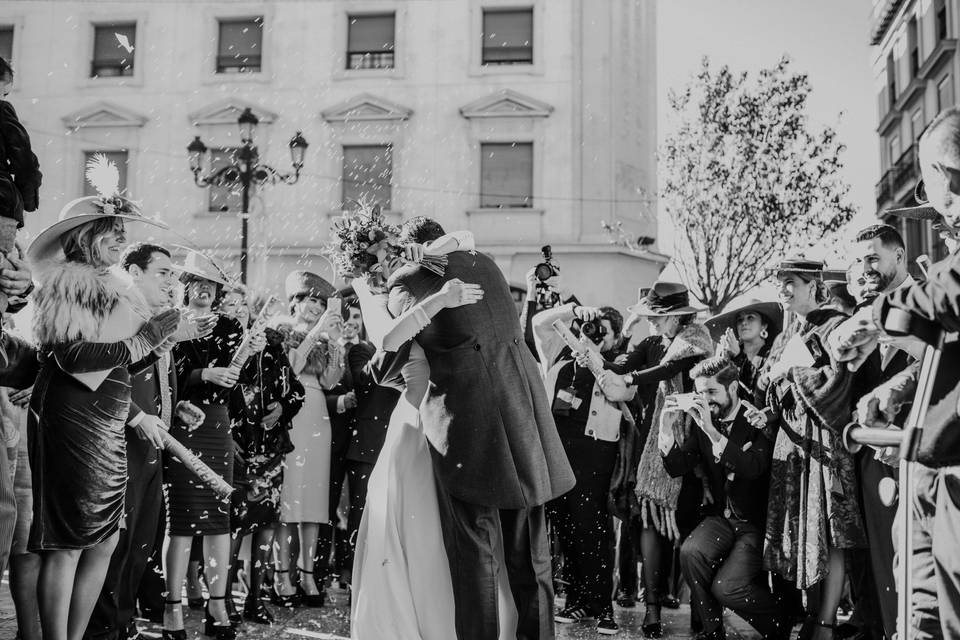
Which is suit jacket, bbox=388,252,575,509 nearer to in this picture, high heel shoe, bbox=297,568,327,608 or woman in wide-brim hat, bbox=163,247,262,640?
woman in wide-brim hat, bbox=163,247,262,640

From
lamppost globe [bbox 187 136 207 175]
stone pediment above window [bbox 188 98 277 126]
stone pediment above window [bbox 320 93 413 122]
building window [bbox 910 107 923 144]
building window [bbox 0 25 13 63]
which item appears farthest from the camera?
building window [bbox 910 107 923 144]

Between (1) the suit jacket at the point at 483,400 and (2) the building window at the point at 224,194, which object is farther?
(2) the building window at the point at 224,194

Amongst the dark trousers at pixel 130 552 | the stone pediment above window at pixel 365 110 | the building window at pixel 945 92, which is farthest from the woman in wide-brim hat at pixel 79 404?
the building window at pixel 945 92

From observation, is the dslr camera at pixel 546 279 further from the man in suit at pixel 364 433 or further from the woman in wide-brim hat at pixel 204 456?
the woman in wide-brim hat at pixel 204 456

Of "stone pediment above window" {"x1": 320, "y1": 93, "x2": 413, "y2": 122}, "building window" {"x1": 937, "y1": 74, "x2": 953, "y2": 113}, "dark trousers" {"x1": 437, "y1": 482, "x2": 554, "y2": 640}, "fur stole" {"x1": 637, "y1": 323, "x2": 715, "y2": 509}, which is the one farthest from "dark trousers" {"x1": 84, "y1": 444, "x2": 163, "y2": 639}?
"building window" {"x1": 937, "y1": 74, "x2": 953, "y2": 113}

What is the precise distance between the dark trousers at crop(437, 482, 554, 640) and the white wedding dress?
122 millimetres

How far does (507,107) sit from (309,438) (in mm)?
18005

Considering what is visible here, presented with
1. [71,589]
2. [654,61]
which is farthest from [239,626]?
[654,61]

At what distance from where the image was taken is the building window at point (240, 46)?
25328 mm

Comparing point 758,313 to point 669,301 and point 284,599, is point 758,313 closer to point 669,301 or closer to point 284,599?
point 669,301

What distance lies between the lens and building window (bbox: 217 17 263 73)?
25328 millimetres

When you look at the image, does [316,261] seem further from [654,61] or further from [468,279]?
[468,279]

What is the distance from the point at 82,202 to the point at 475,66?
20.6 metres

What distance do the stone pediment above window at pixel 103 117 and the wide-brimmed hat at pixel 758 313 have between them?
22069mm
